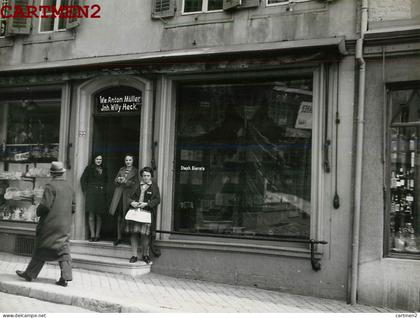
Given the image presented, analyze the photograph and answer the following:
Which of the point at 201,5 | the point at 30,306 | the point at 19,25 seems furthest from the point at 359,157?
the point at 19,25

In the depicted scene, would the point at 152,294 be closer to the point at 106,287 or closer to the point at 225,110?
the point at 106,287

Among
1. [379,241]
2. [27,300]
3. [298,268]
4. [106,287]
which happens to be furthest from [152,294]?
[379,241]

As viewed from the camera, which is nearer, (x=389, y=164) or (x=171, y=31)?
(x=389, y=164)

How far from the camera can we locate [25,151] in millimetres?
12422

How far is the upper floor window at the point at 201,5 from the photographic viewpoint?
10.2 meters

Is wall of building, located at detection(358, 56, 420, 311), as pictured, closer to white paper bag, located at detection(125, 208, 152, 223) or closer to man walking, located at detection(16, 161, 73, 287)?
white paper bag, located at detection(125, 208, 152, 223)

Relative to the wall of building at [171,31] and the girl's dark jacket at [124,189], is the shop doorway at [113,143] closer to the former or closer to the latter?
the girl's dark jacket at [124,189]

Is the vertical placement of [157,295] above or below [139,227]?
below

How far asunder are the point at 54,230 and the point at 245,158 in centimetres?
365

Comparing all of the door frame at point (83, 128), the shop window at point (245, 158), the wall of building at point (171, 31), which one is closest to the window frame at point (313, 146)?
the shop window at point (245, 158)

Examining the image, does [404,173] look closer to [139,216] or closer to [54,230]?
[139,216]

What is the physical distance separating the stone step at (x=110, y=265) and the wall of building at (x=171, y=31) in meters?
4.19

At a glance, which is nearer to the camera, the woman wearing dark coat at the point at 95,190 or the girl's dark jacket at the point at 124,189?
the girl's dark jacket at the point at 124,189

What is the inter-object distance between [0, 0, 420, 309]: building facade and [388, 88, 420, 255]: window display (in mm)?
30
